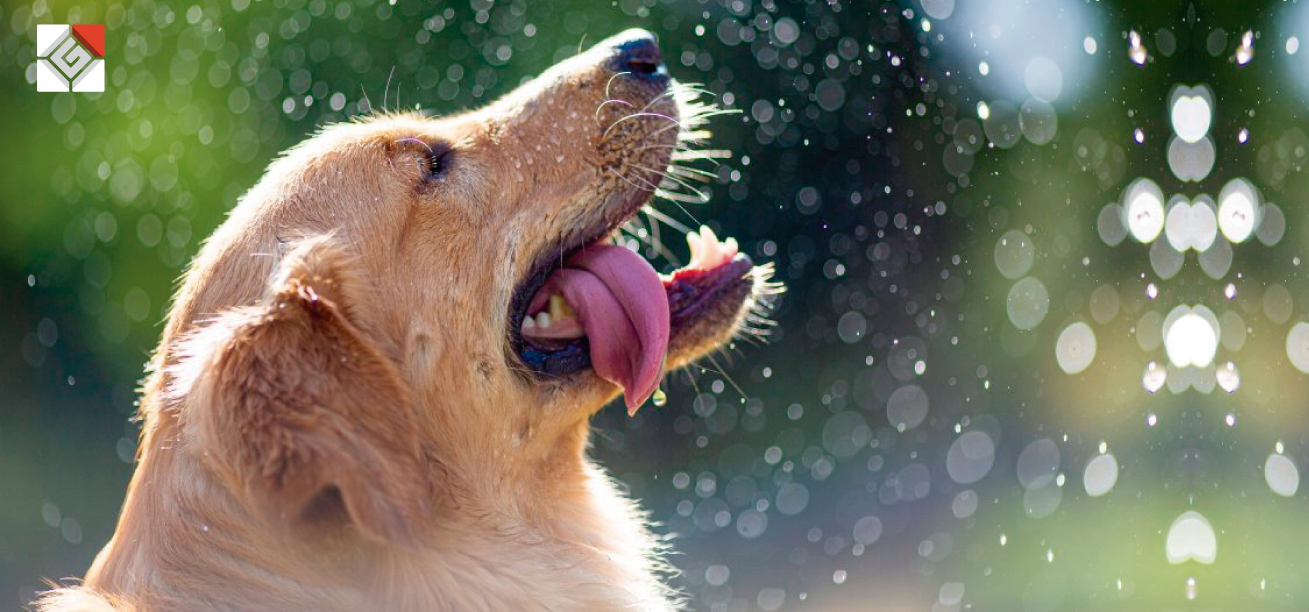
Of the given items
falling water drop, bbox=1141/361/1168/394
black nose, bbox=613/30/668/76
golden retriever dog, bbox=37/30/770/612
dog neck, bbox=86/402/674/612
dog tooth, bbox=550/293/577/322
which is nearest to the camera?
golden retriever dog, bbox=37/30/770/612

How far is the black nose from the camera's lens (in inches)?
136

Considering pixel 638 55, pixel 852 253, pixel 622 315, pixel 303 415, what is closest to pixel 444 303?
pixel 622 315

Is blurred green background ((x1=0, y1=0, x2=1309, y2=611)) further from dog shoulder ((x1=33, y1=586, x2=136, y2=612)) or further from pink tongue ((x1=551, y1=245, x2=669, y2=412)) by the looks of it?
dog shoulder ((x1=33, y1=586, x2=136, y2=612))

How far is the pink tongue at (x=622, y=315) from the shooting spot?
3098 mm

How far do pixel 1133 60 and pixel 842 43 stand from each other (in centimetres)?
177

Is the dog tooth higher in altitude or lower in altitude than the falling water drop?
lower

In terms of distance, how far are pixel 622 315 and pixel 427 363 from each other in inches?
22.8

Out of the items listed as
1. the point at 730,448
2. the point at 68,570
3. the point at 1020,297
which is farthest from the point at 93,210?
the point at 1020,297

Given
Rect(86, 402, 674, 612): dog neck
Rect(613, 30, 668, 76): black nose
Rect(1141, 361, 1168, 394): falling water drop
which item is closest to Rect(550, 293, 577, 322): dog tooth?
Rect(86, 402, 674, 612): dog neck

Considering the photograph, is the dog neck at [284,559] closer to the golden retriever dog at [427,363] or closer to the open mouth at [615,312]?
the golden retriever dog at [427,363]

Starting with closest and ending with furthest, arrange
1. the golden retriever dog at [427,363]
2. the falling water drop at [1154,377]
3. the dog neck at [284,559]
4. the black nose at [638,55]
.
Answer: the golden retriever dog at [427,363], the dog neck at [284,559], the black nose at [638,55], the falling water drop at [1154,377]

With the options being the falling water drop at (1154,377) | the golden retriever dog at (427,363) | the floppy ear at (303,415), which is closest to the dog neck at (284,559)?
the golden retriever dog at (427,363)

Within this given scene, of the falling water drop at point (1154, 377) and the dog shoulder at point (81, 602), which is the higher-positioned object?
the falling water drop at point (1154, 377)

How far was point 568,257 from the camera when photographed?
10.7ft
